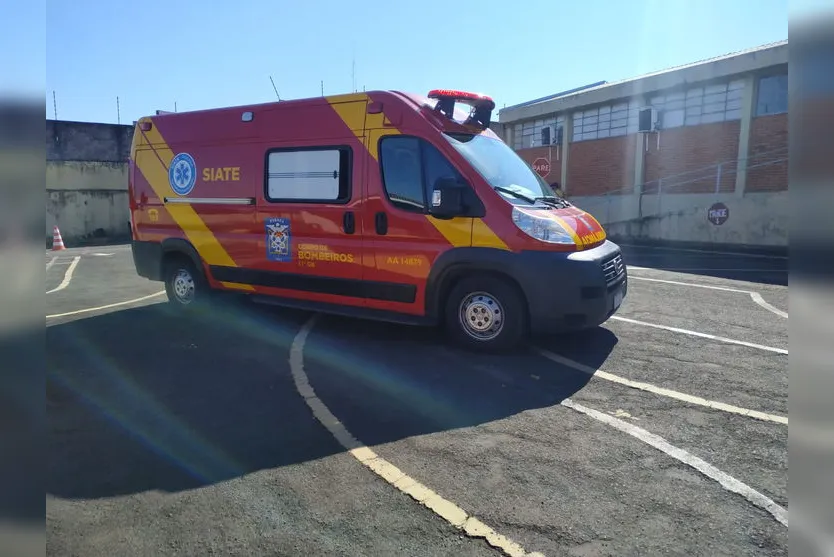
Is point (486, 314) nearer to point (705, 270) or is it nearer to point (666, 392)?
point (666, 392)

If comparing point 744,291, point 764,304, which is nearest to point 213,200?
point 764,304

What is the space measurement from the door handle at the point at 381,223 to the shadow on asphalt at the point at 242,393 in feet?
4.21

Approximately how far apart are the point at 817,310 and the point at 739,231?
17677mm

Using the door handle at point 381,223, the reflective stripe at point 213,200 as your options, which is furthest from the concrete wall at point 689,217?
the reflective stripe at point 213,200

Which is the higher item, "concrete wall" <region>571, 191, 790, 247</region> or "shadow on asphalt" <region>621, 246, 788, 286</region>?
"concrete wall" <region>571, 191, 790, 247</region>

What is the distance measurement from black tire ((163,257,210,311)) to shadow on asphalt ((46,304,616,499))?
85cm

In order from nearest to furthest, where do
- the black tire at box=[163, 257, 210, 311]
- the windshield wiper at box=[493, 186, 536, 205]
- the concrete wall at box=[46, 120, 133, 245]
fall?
the windshield wiper at box=[493, 186, 536, 205] → the black tire at box=[163, 257, 210, 311] → the concrete wall at box=[46, 120, 133, 245]

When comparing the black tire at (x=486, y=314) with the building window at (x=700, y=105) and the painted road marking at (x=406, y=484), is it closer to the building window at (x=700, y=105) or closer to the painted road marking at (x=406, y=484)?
the painted road marking at (x=406, y=484)

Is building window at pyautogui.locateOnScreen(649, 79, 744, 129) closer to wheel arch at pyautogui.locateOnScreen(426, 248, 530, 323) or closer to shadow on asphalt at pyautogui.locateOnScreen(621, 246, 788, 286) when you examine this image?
shadow on asphalt at pyautogui.locateOnScreen(621, 246, 788, 286)

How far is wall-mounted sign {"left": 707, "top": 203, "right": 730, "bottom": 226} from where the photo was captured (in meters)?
16.2

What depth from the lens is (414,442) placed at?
3613 mm

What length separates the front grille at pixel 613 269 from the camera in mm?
5262

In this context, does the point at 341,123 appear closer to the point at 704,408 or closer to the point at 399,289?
the point at 399,289

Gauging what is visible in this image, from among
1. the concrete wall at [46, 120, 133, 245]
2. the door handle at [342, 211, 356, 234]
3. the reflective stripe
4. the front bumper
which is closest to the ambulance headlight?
the front bumper
